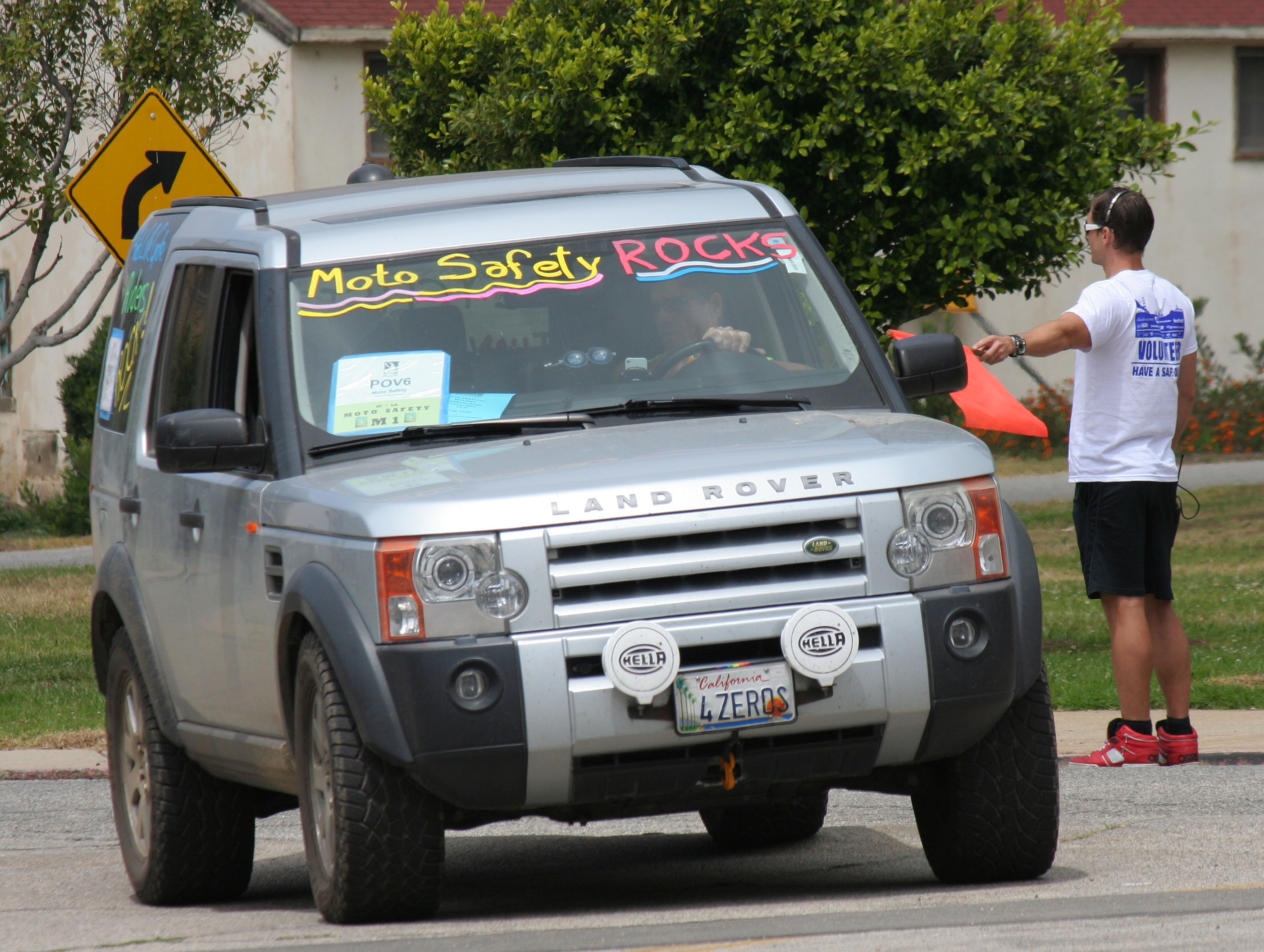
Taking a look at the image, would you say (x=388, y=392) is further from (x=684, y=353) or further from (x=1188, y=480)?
(x=1188, y=480)

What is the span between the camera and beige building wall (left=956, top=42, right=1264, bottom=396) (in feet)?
91.0

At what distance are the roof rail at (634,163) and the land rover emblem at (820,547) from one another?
2245 millimetres

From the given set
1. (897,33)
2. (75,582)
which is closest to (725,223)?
(897,33)

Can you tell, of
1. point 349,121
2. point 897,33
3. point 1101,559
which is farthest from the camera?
point 349,121

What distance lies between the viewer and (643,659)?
4840 mm

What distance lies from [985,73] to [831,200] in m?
1.12

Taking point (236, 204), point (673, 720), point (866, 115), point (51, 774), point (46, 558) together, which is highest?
point (866, 115)

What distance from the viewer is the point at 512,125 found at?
1171cm

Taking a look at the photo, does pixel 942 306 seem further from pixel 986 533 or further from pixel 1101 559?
pixel 986 533

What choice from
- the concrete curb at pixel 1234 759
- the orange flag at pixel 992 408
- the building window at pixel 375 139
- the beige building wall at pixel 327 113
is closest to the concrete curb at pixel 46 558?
the beige building wall at pixel 327 113

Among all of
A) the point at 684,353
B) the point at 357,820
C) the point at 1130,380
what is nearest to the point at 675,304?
the point at 684,353

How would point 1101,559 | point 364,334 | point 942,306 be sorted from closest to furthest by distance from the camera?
point 364,334 < point 1101,559 < point 942,306

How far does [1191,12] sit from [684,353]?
23.1m

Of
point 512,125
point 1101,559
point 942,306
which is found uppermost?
point 512,125
